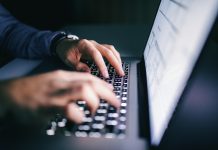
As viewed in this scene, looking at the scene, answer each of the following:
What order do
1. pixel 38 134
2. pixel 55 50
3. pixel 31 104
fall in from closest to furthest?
pixel 31 104, pixel 38 134, pixel 55 50

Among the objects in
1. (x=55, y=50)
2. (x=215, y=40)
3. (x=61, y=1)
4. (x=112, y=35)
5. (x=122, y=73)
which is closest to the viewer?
(x=122, y=73)

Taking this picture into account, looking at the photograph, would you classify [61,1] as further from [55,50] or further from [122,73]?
[122,73]

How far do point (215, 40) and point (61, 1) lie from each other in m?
1.05

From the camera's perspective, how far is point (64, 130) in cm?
56

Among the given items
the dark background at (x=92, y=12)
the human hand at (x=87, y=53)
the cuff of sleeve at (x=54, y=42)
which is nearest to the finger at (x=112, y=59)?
the human hand at (x=87, y=53)

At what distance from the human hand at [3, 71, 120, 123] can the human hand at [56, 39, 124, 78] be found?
340mm

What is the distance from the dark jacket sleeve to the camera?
1.10 metres

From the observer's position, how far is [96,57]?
2.84 ft

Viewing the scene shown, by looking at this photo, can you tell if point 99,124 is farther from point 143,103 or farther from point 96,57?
point 96,57

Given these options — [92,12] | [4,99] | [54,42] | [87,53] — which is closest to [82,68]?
[87,53]

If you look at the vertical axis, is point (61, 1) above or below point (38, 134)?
below

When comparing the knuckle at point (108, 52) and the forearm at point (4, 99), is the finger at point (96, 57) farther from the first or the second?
the forearm at point (4, 99)

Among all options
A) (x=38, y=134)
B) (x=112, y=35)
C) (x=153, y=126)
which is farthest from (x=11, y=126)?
(x=112, y=35)

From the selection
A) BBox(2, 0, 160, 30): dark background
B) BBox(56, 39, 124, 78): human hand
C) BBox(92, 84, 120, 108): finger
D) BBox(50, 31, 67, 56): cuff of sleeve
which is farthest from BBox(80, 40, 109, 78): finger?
BBox(2, 0, 160, 30): dark background
